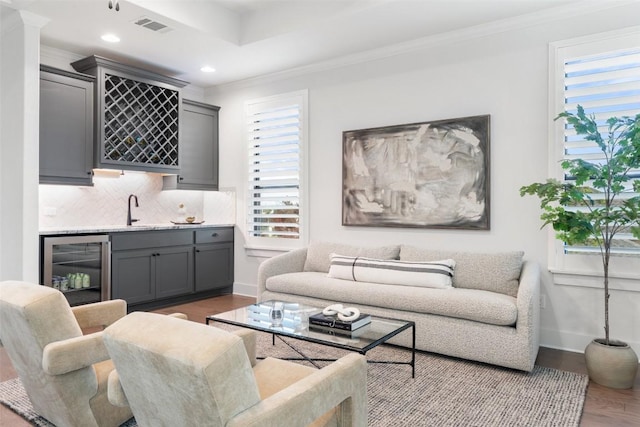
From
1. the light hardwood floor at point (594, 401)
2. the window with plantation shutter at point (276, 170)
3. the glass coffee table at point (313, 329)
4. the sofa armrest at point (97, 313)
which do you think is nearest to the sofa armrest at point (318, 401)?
the glass coffee table at point (313, 329)

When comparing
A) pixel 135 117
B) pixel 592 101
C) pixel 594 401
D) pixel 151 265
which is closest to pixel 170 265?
pixel 151 265

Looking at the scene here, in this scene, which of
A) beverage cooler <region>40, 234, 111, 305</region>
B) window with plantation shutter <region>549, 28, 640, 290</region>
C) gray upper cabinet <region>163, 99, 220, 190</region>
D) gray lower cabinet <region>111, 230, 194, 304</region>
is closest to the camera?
window with plantation shutter <region>549, 28, 640, 290</region>

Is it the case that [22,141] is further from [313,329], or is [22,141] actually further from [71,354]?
[313,329]

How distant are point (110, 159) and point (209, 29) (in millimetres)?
1751

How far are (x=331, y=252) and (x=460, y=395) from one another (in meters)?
2.16

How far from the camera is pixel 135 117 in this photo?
16.1 feet

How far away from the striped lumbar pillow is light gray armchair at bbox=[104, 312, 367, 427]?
2.17 metres

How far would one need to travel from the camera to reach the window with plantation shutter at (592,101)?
3.33m

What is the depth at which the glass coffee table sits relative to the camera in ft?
8.27

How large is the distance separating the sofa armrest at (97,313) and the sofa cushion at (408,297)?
1.70 metres

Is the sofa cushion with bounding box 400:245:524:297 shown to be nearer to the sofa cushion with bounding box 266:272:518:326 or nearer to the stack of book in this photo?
the sofa cushion with bounding box 266:272:518:326

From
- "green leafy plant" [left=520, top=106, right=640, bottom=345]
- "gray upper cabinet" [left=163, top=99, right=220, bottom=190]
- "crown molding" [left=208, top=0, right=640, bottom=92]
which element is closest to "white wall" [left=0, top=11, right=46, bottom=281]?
"gray upper cabinet" [left=163, top=99, right=220, bottom=190]

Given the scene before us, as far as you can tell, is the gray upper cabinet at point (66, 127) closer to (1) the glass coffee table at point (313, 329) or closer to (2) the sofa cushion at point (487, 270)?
(1) the glass coffee table at point (313, 329)

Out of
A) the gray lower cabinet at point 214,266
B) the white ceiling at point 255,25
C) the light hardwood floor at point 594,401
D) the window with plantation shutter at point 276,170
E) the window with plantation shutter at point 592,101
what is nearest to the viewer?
the light hardwood floor at point 594,401
